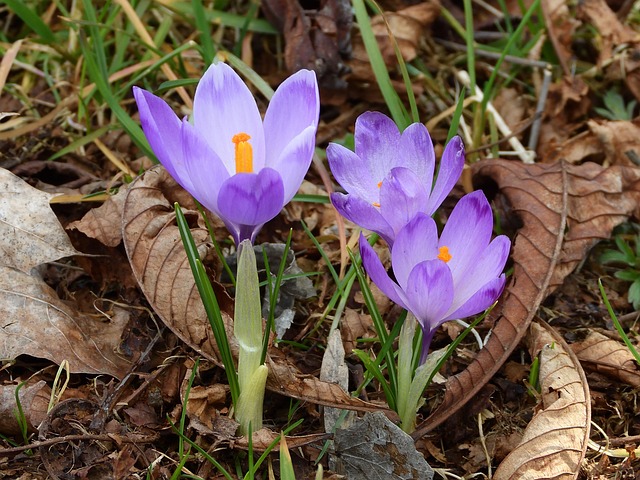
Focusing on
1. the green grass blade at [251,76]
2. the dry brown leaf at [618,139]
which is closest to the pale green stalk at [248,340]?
the green grass blade at [251,76]

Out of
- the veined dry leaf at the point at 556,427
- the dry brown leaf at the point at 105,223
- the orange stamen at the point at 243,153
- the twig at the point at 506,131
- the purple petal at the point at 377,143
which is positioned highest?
the orange stamen at the point at 243,153

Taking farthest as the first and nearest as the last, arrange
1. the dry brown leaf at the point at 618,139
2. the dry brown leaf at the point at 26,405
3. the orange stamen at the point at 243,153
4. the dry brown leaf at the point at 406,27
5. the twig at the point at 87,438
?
1. the dry brown leaf at the point at 406,27
2. the dry brown leaf at the point at 618,139
3. the dry brown leaf at the point at 26,405
4. the twig at the point at 87,438
5. the orange stamen at the point at 243,153

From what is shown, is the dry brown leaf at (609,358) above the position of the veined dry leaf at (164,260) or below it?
below

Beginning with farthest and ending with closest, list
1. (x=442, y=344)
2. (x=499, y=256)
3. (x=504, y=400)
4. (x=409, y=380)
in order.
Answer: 1. (x=442, y=344)
2. (x=504, y=400)
3. (x=409, y=380)
4. (x=499, y=256)

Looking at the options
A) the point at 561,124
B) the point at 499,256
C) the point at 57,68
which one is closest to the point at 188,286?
the point at 499,256

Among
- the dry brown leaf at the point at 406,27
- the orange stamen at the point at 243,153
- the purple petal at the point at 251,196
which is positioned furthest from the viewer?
the dry brown leaf at the point at 406,27

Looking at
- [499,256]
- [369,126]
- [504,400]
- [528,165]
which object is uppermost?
[369,126]

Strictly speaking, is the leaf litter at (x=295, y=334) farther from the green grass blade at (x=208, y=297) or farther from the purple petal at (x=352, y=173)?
the purple petal at (x=352, y=173)

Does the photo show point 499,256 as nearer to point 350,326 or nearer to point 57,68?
point 350,326

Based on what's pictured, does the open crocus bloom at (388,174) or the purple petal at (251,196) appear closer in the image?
the purple petal at (251,196)
